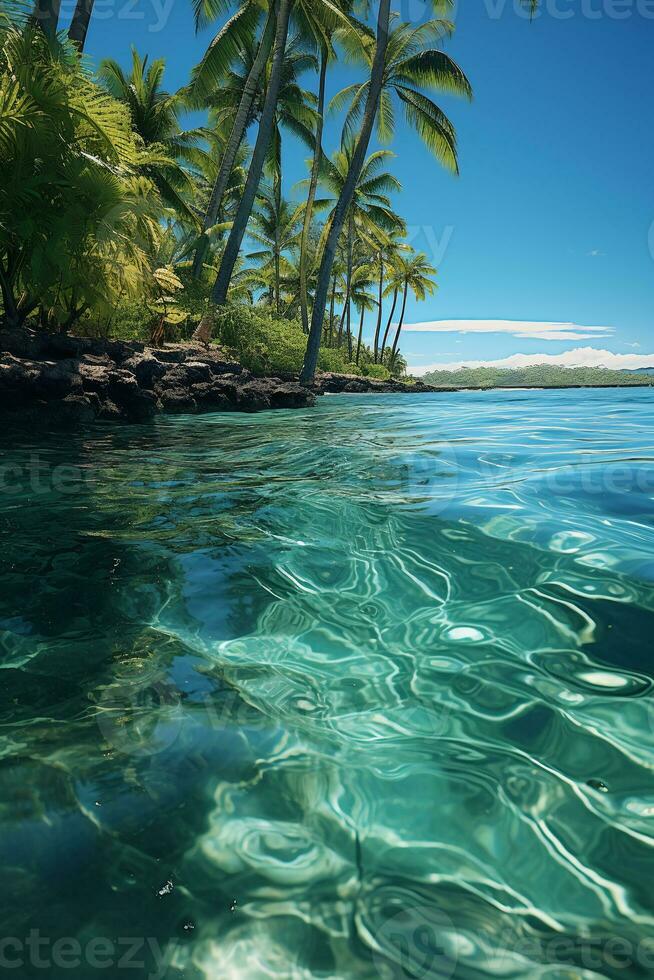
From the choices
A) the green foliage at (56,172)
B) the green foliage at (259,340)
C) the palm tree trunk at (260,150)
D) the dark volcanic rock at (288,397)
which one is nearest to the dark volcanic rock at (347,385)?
the green foliage at (259,340)

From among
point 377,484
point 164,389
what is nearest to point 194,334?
point 164,389

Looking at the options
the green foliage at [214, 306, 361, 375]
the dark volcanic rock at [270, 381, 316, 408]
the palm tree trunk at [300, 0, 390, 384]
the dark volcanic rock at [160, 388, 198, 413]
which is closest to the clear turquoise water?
the dark volcanic rock at [160, 388, 198, 413]

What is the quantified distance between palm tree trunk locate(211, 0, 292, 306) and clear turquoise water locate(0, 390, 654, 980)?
14380mm

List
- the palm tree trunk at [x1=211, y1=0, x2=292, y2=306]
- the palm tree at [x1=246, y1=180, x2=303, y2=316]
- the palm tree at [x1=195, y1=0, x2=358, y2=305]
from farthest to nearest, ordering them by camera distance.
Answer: the palm tree at [x1=246, y1=180, x2=303, y2=316] → the palm tree trunk at [x1=211, y1=0, x2=292, y2=306] → the palm tree at [x1=195, y1=0, x2=358, y2=305]

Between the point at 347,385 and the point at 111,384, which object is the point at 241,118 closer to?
the point at 347,385


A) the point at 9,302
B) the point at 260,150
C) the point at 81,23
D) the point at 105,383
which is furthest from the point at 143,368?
the point at 260,150

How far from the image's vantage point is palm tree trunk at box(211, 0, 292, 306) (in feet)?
48.8

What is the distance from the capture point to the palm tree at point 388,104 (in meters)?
14.8

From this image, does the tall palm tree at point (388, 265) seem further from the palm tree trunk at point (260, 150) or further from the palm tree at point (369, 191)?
the palm tree trunk at point (260, 150)

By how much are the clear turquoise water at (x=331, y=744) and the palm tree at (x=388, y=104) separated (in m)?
13.7

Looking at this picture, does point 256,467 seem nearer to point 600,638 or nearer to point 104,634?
point 104,634

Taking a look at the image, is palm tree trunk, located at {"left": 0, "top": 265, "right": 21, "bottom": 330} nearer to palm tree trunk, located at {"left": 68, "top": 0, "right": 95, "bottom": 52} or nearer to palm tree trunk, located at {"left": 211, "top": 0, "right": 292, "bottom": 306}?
palm tree trunk, located at {"left": 68, "top": 0, "right": 95, "bottom": 52}

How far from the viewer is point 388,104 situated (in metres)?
17.8

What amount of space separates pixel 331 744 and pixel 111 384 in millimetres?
7717
